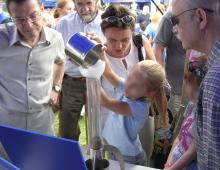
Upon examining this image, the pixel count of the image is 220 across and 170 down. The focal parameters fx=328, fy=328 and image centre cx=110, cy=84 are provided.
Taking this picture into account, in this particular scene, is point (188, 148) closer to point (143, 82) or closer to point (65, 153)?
point (143, 82)

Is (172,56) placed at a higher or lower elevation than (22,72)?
lower

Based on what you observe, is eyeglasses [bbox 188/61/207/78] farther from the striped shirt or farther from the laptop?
the laptop

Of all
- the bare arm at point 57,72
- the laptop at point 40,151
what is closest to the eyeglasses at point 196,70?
the laptop at point 40,151

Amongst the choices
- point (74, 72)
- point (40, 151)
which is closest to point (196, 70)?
→ point (40, 151)

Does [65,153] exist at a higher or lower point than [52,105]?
higher

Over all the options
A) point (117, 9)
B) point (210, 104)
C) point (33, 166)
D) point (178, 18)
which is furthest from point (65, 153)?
point (117, 9)

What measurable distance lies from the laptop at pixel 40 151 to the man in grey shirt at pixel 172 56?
5.16 feet

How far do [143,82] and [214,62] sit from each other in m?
0.69

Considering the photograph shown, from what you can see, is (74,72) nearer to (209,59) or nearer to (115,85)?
(115,85)

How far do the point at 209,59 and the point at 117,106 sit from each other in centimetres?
65

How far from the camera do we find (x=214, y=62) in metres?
0.69

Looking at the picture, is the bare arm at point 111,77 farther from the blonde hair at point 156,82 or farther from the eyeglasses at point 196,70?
the eyeglasses at point 196,70

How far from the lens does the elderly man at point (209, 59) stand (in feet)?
2.11

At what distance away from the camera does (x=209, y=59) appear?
29.7 inches
